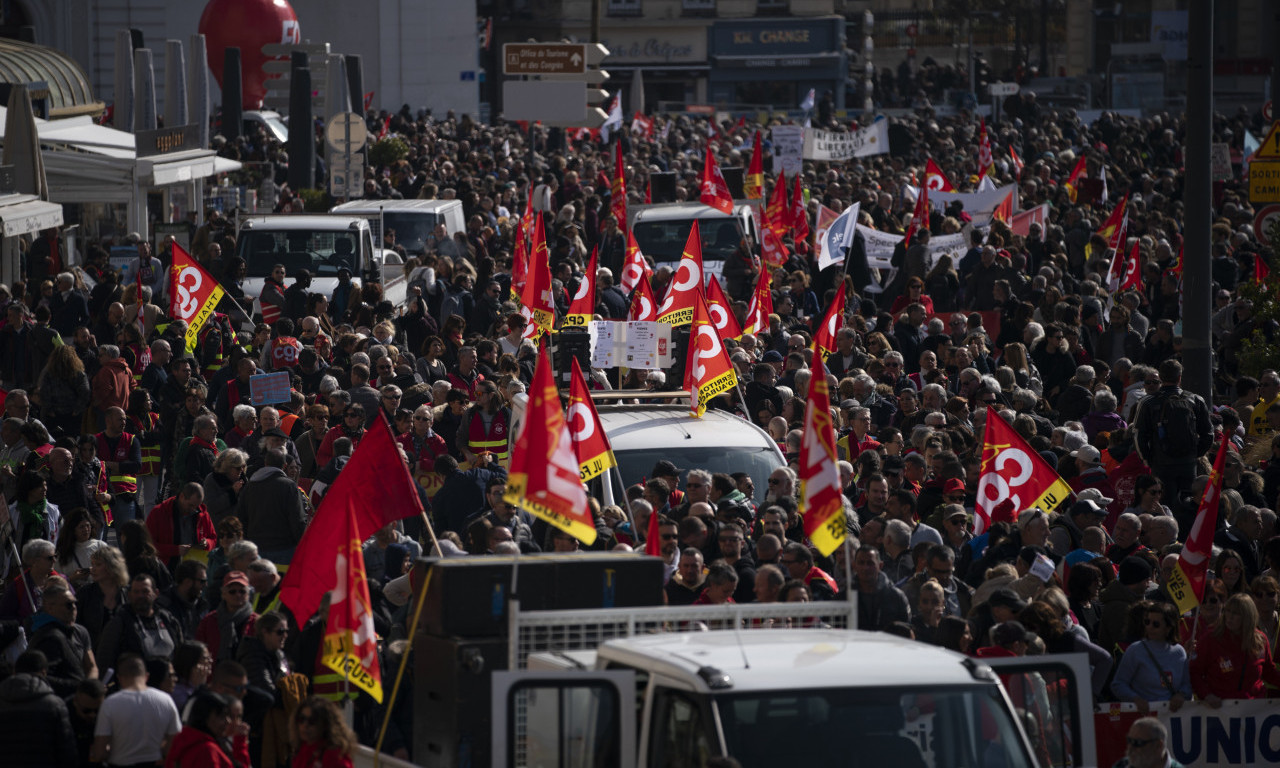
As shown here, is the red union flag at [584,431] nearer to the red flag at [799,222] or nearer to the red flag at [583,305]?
the red flag at [583,305]

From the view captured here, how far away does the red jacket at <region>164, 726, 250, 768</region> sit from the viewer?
23.6 ft

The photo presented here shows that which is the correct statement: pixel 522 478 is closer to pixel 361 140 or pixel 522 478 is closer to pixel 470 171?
pixel 361 140

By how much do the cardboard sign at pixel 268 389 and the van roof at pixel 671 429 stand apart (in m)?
2.92

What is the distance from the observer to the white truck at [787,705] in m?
5.79

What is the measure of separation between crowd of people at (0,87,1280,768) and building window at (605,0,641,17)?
2044 inches

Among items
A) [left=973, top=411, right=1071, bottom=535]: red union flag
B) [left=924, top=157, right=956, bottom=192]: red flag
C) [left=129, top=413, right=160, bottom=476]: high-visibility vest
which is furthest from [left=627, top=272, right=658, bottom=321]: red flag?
[left=924, top=157, right=956, bottom=192]: red flag

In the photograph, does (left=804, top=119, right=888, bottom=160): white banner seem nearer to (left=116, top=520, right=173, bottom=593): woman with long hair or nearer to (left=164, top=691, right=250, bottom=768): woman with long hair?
(left=116, top=520, right=173, bottom=593): woman with long hair

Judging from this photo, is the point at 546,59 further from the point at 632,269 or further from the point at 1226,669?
the point at 1226,669

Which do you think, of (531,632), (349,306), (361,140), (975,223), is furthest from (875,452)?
(361,140)

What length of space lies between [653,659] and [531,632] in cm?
89

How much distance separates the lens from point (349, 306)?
19250 millimetres

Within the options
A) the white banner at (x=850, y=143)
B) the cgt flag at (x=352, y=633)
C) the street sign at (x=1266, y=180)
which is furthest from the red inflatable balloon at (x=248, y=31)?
the cgt flag at (x=352, y=633)

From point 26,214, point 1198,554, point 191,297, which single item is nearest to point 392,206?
point 26,214

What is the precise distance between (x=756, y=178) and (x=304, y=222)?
9.50 m
